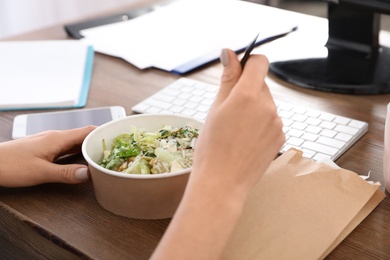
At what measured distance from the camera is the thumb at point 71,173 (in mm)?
771

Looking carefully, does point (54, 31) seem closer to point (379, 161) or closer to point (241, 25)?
point (241, 25)

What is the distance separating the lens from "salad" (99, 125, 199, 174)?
719mm

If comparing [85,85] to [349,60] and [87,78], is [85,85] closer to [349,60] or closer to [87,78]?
[87,78]

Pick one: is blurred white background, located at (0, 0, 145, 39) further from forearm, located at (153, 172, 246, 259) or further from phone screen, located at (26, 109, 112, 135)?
forearm, located at (153, 172, 246, 259)

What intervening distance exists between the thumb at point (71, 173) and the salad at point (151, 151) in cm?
3

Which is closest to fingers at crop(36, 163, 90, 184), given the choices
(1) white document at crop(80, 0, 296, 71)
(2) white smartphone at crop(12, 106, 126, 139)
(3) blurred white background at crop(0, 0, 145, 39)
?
(2) white smartphone at crop(12, 106, 126, 139)

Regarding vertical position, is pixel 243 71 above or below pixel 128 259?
above

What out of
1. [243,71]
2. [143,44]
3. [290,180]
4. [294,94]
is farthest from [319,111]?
[143,44]

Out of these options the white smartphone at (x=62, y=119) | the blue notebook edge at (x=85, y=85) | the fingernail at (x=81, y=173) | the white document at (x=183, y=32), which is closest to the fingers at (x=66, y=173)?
the fingernail at (x=81, y=173)

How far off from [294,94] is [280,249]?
0.48m

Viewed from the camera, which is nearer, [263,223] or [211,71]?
[263,223]

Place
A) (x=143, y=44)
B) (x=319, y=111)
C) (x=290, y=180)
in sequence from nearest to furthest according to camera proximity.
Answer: (x=290, y=180) < (x=319, y=111) < (x=143, y=44)

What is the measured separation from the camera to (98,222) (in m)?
0.72

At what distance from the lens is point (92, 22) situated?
1470 mm
